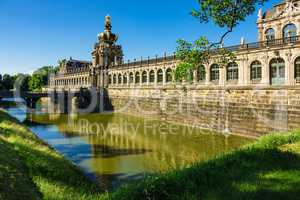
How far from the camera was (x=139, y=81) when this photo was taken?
160 ft

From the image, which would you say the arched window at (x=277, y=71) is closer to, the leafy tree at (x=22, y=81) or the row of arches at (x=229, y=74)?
the row of arches at (x=229, y=74)

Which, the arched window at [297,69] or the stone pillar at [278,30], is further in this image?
the stone pillar at [278,30]

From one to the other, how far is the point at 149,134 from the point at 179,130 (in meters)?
3.82

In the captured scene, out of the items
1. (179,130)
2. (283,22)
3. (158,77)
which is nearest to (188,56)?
(179,130)

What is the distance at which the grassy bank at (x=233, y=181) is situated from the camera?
6.09 m

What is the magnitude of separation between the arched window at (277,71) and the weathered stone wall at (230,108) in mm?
1724

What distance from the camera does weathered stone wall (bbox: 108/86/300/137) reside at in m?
23.1

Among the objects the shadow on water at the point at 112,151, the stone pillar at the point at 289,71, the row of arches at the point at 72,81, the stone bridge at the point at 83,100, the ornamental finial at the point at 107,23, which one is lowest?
the shadow on water at the point at 112,151

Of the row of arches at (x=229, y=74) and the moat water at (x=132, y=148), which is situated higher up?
the row of arches at (x=229, y=74)

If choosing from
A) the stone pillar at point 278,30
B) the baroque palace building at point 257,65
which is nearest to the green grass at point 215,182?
the baroque palace building at point 257,65

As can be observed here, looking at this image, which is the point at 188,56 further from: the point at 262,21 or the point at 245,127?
the point at 262,21

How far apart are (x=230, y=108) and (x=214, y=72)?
234 inches

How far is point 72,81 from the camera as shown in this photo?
269 feet

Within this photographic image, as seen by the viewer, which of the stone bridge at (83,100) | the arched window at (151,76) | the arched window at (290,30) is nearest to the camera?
the arched window at (290,30)
